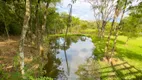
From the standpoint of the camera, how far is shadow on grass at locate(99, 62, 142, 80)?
15.0 meters

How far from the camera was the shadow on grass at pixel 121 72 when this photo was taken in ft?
49.2

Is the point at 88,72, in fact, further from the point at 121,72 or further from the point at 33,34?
the point at 33,34

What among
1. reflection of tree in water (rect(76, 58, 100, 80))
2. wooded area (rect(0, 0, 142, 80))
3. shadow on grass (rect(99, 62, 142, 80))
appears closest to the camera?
wooded area (rect(0, 0, 142, 80))

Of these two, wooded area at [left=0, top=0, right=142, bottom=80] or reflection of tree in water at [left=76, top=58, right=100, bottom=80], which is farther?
reflection of tree in water at [left=76, top=58, right=100, bottom=80]

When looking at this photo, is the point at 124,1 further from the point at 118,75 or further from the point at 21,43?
the point at 21,43

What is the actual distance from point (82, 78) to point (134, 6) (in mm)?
8216

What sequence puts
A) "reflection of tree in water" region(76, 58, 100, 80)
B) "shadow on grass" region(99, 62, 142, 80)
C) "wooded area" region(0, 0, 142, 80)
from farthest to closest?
"reflection of tree in water" region(76, 58, 100, 80) < "shadow on grass" region(99, 62, 142, 80) < "wooded area" region(0, 0, 142, 80)

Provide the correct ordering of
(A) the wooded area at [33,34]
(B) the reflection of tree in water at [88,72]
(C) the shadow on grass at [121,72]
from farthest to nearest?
(B) the reflection of tree in water at [88,72] → (C) the shadow on grass at [121,72] → (A) the wooded area at [33,34]

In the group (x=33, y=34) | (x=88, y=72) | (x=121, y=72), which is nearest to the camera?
(x=121, y=72)

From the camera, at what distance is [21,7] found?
26844 mm

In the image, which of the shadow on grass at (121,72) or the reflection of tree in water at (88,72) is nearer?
the shadow on grass at (121,72)

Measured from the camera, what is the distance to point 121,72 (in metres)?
16.3

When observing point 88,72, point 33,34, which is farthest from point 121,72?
point 33,34

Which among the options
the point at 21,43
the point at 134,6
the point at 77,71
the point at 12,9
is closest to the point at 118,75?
the point at 77,71
